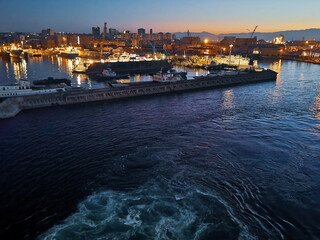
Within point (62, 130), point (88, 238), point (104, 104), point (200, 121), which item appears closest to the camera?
point (88, 238)

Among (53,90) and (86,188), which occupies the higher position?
(53,90)

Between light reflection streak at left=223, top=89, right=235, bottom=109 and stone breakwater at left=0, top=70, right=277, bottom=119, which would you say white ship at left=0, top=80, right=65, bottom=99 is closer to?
stone breakwater at left=0, top=70, right=277, bottom=119

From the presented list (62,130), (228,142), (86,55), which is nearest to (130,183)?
(228,142)

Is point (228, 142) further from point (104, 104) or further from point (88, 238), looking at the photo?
point (104, 104)

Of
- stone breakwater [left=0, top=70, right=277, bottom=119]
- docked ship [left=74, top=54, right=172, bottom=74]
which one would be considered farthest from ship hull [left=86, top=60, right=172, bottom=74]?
stone breakwater [left=0, top=70, right=277, bottom=119]

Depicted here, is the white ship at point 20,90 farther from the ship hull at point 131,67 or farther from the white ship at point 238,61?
the white ship at point 238,61

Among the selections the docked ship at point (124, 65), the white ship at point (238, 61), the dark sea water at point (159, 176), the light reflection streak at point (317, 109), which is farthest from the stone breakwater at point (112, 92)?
the docked ship at point (124, 65)
